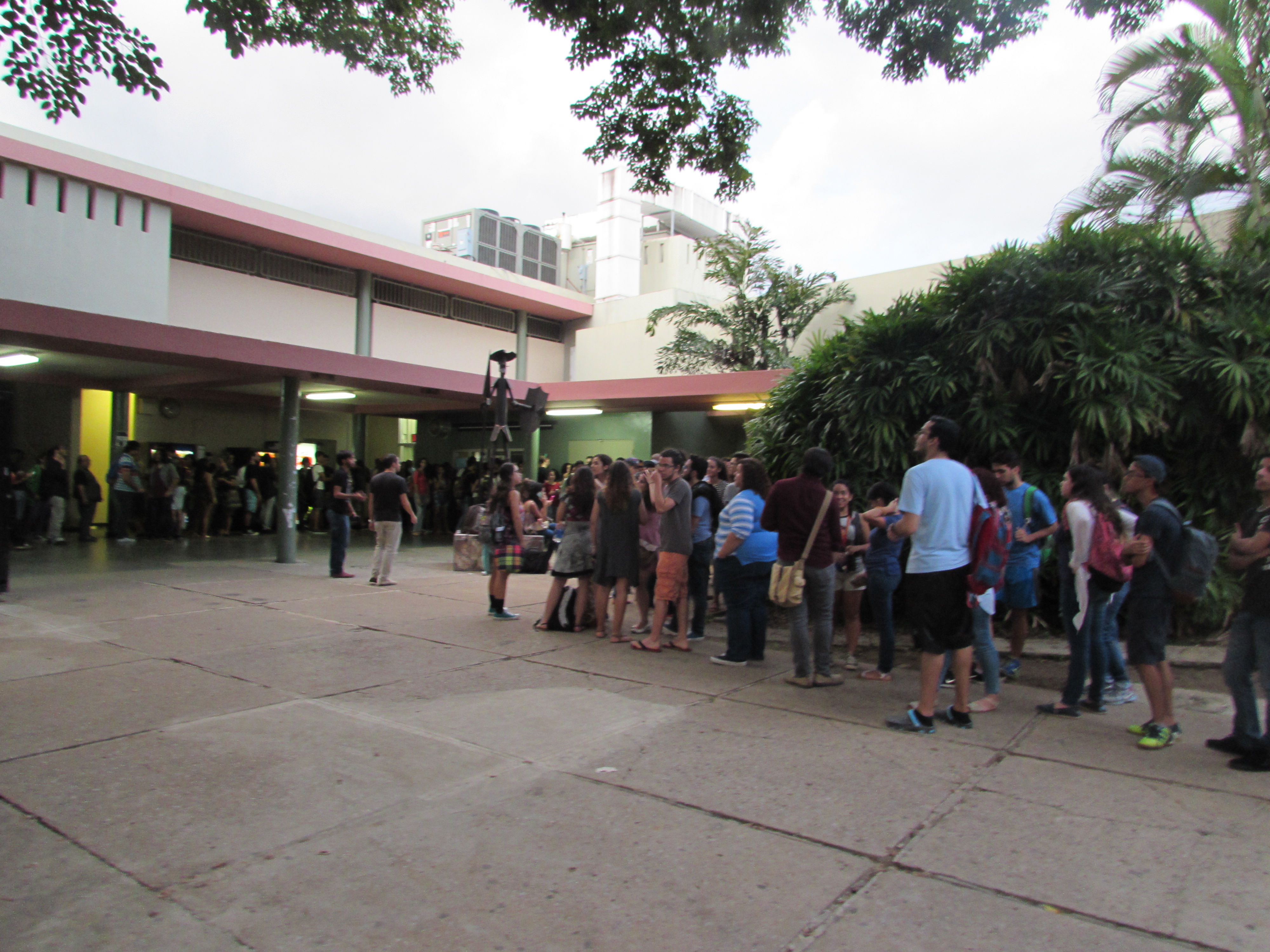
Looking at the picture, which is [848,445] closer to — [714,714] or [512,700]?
[714,714]

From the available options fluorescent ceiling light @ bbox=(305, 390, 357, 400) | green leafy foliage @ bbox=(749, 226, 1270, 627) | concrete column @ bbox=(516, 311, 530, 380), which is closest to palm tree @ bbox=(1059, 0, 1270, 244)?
green leafy foliage @ bbox=(749, 226, 1270, 627)

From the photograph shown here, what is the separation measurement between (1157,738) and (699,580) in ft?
13.0

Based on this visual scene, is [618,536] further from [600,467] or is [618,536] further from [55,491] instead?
[55,491]

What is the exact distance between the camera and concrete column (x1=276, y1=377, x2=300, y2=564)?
13039 millimetres

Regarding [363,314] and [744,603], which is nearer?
[744,603]

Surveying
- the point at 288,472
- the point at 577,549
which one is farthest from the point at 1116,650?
the point at 288,472

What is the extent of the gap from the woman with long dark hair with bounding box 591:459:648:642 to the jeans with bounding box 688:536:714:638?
1.75 ft

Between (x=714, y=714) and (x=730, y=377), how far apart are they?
34.9 feet

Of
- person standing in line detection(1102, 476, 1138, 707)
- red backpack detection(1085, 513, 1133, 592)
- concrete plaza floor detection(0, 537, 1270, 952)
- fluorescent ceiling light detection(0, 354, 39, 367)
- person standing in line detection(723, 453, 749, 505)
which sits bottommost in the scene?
concrete plaza floor detection(0, 537, 1270, 952)

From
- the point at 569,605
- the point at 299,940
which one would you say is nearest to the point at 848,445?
the point at 569,605

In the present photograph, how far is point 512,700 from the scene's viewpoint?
5.57 m

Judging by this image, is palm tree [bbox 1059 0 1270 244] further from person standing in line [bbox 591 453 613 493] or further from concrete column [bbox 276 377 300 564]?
concrete column [bbox 276 377 300 564]

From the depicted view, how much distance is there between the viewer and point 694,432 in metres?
19.2

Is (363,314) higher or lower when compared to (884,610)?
higher
